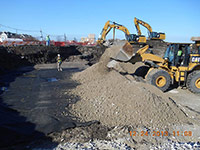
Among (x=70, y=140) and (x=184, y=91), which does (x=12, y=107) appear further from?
(x=184, y=91)

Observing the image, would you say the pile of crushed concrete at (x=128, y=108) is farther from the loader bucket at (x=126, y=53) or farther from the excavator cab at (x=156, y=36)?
the excavator cab at (x=156, y=36)

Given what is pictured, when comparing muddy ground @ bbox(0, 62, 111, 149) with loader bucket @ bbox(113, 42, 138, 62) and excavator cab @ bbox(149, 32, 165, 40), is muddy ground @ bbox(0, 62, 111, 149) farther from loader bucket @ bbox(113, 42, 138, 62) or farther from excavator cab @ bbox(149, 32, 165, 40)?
excavator cab @ bbox(149, 32, 165, 40)

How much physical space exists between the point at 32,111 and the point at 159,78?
5967 mm

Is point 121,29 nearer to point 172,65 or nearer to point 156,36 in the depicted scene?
point 156,36

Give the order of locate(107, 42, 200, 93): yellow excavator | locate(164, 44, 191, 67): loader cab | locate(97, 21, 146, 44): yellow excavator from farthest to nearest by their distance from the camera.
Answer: locate(97, 21, 146, 44): yellow excavator < locate(164, 44, 191, 67): loader cab < locate(107, 42, 200, 93): yellow excavator

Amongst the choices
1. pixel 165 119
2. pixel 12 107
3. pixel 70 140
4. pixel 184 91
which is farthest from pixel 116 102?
pixel 184 91

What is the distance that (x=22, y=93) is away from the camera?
727 cm

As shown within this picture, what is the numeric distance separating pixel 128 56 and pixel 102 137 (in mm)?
4575

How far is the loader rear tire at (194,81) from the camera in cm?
818

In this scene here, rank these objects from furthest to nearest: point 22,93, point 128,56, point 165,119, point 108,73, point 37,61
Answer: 1. point 37,61
2. point 108,73
3. point 128,56
4. point 22,93
5. point 165,119

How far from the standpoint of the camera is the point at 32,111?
545 centimetres

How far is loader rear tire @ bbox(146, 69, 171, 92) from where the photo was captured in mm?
8125

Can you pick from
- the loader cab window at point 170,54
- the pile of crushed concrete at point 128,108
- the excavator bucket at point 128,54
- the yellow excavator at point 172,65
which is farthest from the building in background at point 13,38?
the loader cab window at point 170,54
